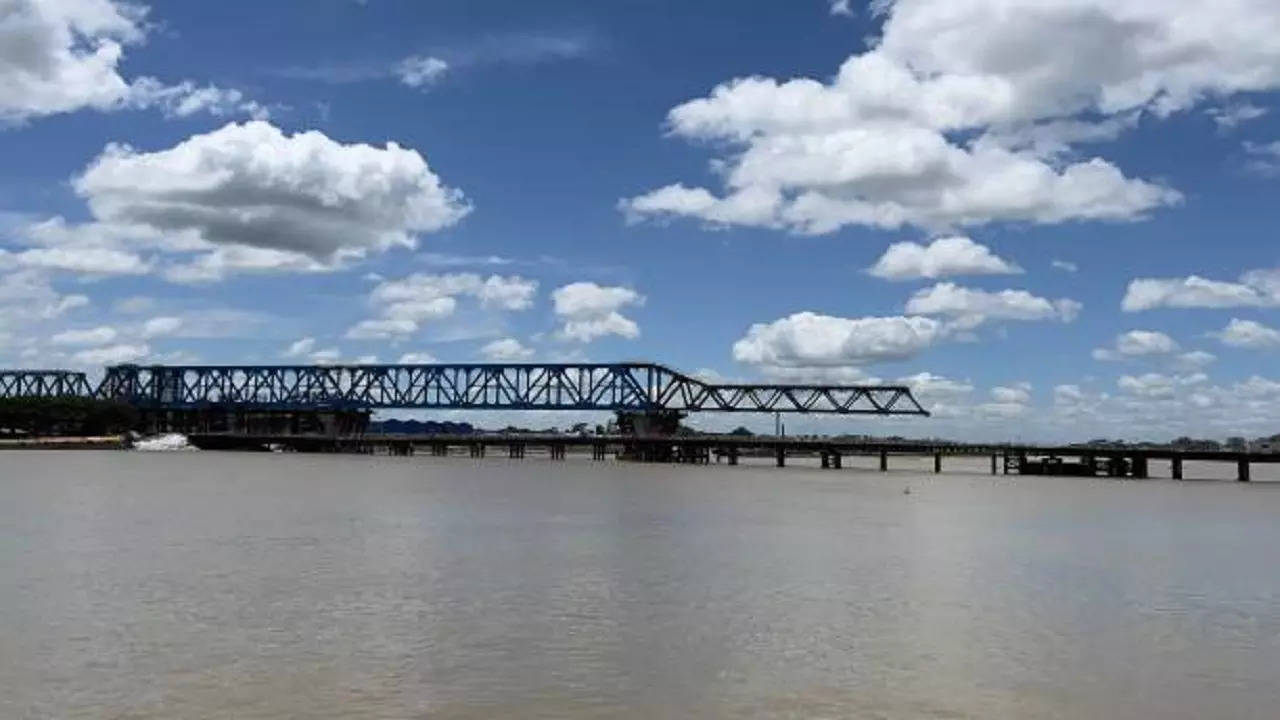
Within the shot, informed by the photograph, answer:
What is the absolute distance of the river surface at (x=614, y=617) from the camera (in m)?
22.3

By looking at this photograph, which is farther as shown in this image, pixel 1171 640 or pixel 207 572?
pixel 207 572

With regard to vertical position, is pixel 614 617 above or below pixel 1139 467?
below

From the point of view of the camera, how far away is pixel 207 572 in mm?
38344

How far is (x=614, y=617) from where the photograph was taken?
3123 centimetres

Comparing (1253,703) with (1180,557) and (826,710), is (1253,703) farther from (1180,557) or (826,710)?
(1180,557)

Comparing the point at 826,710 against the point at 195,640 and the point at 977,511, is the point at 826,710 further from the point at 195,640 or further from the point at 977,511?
the point at 977,511

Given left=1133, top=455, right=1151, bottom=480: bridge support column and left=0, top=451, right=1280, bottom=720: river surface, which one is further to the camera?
left=1133, top=455, right=1151, bottom=480: bridge support column

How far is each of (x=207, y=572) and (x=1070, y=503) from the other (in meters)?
77.9

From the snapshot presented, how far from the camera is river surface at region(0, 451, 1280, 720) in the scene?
22.3m

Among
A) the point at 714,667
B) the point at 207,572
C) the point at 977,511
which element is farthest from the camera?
the point at 977,511

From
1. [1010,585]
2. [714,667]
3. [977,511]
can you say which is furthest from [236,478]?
[714,667]

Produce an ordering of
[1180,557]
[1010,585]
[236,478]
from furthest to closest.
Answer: [236,478], [1180,557], [1010,585]

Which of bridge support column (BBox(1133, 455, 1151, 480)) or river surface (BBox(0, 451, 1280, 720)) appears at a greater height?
bridge support column (BBox(1133, 455, 1151, 480))

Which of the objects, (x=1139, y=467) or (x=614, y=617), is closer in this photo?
(x=614, y=617)
